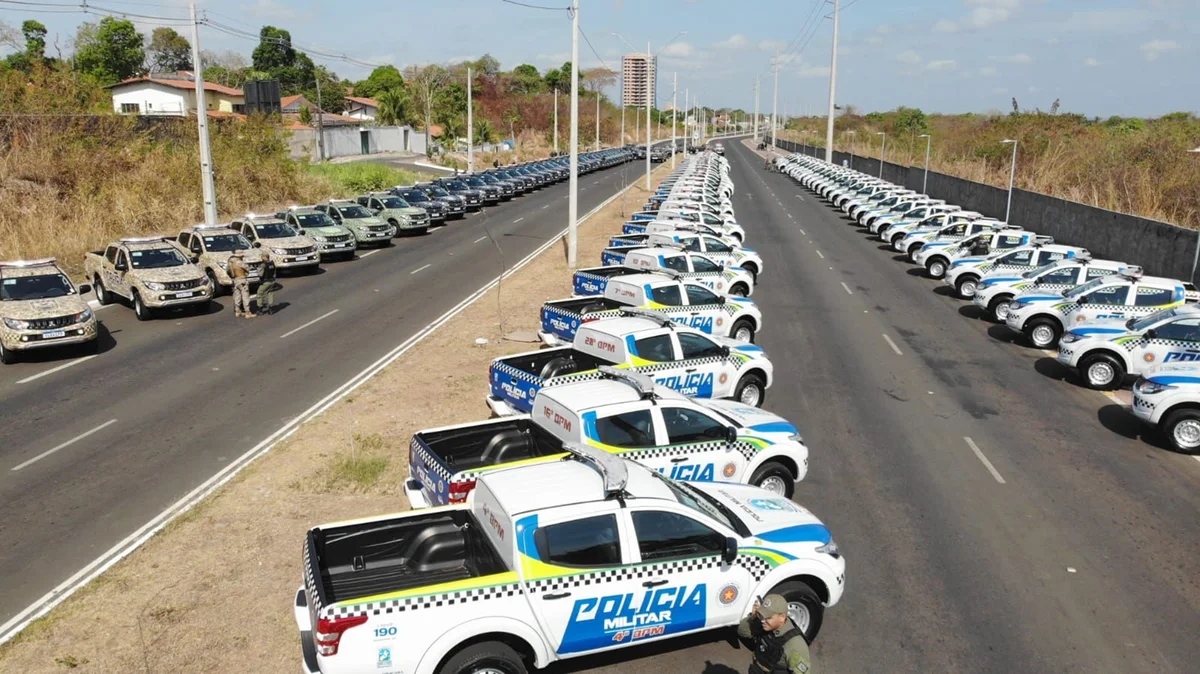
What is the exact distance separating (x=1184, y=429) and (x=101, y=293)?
25.4 meters

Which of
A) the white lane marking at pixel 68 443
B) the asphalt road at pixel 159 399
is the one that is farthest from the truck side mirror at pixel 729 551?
the white lane marking at pixel 68 443

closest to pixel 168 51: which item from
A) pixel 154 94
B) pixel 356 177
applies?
pixel 154 94

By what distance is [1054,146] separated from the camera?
50125 millimetres

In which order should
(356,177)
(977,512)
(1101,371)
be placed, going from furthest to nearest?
(356,177) → (1101,371) → (977,512)

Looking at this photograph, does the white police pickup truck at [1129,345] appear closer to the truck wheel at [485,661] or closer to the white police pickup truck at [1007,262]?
the white police pickup truck at [1007,262]

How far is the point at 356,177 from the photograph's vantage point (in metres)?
53.2

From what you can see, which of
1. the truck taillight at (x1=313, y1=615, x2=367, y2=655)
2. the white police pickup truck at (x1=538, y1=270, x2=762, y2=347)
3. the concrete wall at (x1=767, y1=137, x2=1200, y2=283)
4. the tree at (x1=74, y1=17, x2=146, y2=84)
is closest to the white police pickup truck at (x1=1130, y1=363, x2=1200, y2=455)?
the white police pickup truck at (x1=538, y1=270, x2=762, y2=347)

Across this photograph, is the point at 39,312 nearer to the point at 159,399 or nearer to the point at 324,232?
the point at 159,399

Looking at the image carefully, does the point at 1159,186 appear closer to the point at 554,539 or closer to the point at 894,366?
the point at 894,366

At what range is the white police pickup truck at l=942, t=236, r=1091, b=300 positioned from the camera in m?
23.1

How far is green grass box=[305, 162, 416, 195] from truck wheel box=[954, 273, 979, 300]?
35932mm

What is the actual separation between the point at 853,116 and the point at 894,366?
146 m

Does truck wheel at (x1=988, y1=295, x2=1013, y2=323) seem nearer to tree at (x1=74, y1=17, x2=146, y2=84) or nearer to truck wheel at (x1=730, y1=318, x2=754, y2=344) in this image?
truck wheel at (x1=730, y1=318, x2=754, y2=344)

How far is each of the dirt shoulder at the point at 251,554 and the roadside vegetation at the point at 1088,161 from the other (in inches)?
1156
